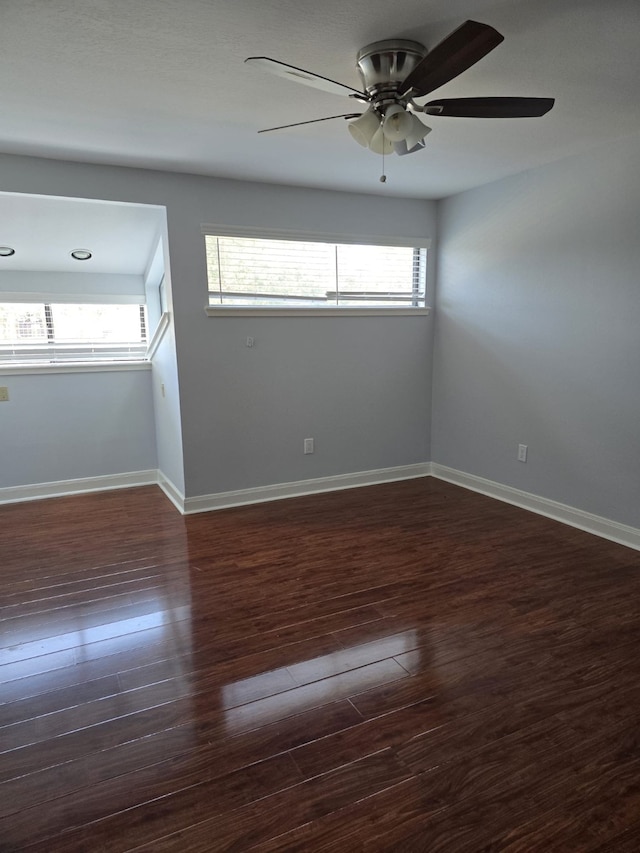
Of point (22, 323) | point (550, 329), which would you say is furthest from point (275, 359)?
point (22, 323)

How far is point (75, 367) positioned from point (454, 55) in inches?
142

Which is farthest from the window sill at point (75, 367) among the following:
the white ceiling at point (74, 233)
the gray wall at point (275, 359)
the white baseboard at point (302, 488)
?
the white baseboard at point (302, 488)

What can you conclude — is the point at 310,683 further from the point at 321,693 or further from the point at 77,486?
the point at 77,486

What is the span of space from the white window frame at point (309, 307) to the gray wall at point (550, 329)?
321 mm

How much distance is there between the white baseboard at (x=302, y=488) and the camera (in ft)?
12.2

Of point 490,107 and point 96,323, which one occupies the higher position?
point 490,107

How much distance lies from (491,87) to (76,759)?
3034 millimetres

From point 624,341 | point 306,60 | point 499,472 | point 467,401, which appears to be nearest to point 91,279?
point 306,60

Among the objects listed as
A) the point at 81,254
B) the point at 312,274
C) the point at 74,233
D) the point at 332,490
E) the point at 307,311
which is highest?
the point at 74,233

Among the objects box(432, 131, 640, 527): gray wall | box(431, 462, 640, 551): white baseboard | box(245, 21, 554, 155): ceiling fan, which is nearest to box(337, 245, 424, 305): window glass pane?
box(432, 131, 640, 527): gray wall

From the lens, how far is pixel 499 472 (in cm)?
393

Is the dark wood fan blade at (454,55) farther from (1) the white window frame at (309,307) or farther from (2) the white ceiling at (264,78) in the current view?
(1) the white window frame at (309,307)

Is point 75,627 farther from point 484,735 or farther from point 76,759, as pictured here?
point 484,735

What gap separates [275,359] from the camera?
12.6ft
